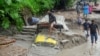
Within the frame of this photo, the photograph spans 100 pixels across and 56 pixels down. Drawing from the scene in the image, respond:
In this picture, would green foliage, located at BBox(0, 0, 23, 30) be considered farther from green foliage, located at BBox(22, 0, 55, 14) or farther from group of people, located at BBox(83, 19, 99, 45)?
group of people, located at BBox(83, 19, 99, 45)

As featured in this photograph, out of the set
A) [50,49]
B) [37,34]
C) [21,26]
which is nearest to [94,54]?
[50,49]

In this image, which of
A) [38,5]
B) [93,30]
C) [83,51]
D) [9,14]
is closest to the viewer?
[83,51]

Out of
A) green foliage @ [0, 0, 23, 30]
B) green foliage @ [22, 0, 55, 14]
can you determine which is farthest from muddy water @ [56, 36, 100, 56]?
green foliage @ [22, 0, 55, 14]

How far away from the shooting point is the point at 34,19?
23531mm

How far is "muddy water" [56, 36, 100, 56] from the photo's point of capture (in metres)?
18.0

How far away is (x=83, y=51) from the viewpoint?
18656 millimetres

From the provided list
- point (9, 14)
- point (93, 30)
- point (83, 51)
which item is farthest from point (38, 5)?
point (83, 51)

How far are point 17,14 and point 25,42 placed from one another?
6.08 ft

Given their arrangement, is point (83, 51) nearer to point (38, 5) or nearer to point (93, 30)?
point (93, 30)

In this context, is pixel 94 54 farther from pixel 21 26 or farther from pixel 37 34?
pixel 21 26

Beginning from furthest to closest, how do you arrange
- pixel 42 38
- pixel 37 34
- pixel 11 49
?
1. pixel 37 34
2. pixel 42 38
3. pixel 11 49

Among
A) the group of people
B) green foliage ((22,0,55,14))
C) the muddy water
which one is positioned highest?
green foliage ((22,0,55,14))

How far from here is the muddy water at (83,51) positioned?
18031mm

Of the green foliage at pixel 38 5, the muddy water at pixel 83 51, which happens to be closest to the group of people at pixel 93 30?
the muddy water at pixel 83 51
